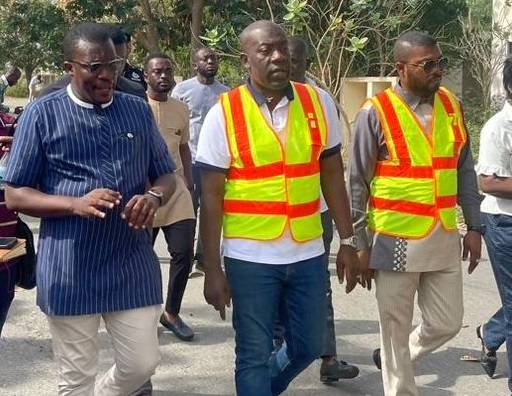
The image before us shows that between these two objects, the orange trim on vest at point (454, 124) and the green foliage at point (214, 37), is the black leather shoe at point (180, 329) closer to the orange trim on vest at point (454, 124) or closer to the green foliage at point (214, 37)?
the orange trim on vest at point (454, 124)

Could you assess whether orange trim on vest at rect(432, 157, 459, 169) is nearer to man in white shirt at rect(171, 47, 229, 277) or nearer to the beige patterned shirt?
the beige patterned shirt

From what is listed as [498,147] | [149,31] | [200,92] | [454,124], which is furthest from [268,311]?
[149,31]

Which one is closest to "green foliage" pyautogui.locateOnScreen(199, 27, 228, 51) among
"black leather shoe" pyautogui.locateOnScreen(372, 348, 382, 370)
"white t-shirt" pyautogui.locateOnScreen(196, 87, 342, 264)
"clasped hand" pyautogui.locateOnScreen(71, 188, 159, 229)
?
"black leather shoe" pyautogui.locateOnScreen(372, 348, 382, 370)

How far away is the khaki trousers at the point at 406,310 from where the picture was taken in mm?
4434

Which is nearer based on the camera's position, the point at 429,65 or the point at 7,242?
the point at 7,242

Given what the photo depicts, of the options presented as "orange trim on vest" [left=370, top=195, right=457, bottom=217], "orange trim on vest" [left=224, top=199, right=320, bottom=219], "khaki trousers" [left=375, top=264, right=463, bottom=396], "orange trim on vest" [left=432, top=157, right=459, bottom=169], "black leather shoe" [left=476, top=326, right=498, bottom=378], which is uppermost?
"orange trim on vest" [left=432, top=157, right=459, bottom=169]

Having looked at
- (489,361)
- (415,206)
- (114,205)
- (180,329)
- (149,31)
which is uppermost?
(149,31)

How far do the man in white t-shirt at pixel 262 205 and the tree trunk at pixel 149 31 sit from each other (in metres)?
15.2

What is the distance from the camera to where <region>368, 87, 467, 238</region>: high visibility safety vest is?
170 inches

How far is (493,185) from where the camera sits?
4.61 m

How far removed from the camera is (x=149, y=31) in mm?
18875

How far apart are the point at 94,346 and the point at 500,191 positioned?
7.22 feet

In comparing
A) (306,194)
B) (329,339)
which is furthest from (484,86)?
(306,194)

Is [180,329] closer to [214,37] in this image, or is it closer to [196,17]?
[214,37]
